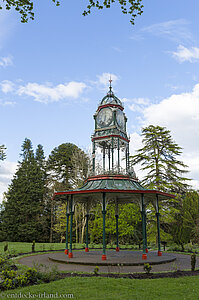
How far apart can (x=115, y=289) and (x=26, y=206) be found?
37053 mm

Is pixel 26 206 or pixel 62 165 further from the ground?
pixel 62 165

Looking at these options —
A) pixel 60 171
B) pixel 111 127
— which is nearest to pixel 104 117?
pixel 111 127

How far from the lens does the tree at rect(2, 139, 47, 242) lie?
137ft

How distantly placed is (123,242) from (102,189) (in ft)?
70.4

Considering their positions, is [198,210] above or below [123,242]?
above

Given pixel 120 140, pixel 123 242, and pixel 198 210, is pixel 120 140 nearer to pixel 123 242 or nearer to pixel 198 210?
pixel 198 210

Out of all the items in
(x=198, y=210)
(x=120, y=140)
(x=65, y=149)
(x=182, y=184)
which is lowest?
(x=198, y=210)

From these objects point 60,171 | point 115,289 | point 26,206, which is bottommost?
point 115,289

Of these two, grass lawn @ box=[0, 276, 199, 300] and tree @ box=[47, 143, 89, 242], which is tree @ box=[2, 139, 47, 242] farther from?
grass lawn @ box=[0, 276, 199, 300]

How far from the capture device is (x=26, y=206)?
42.8 metres

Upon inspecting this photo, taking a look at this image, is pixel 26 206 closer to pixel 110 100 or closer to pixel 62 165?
pixel 62 165

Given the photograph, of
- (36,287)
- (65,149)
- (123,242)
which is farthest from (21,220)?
(36,287)

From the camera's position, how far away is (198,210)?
95.3ft

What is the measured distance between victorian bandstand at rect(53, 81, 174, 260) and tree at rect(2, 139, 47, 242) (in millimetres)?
24373
